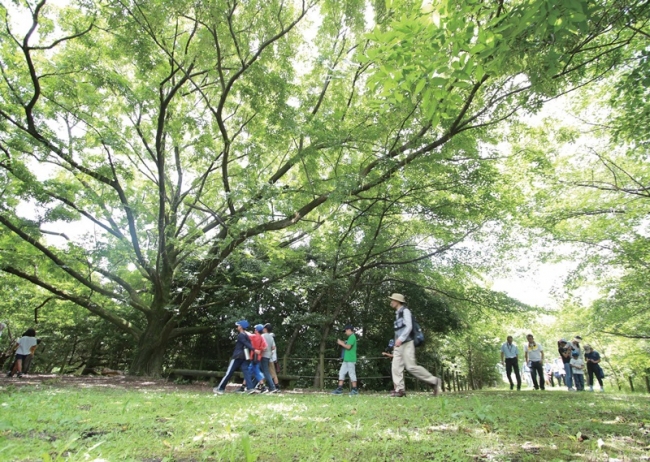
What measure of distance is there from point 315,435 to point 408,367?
3.63 m

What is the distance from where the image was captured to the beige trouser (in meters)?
6.04

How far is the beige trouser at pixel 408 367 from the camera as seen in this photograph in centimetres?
604

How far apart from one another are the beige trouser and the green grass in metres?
1.76

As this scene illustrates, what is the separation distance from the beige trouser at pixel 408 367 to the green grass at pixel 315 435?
1.76 m

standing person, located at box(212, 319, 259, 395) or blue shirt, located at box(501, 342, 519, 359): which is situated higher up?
blue shirt, located at box(501, 342, 519, 359)

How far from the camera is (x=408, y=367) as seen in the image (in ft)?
20.2

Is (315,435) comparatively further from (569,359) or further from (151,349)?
(151,349)

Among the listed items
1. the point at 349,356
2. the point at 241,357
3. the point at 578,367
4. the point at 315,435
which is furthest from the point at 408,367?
the point at 578,367

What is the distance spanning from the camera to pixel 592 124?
384 inches

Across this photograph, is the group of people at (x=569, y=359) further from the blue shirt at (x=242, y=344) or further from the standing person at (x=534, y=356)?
the blue shirt at (x=242, y=344)

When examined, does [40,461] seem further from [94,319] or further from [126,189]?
[94,319]

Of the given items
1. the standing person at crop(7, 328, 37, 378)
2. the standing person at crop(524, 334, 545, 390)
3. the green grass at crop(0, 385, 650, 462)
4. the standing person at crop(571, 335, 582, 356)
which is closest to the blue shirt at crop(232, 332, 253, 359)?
the green grass at crop(0, 385, 650, 462)

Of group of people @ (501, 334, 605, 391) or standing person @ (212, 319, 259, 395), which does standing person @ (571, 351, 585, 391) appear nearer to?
group of people @ (501, 334, 605, 391)

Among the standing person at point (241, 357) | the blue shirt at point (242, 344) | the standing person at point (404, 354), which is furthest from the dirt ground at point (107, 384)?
the standing person at point (404, 354)
